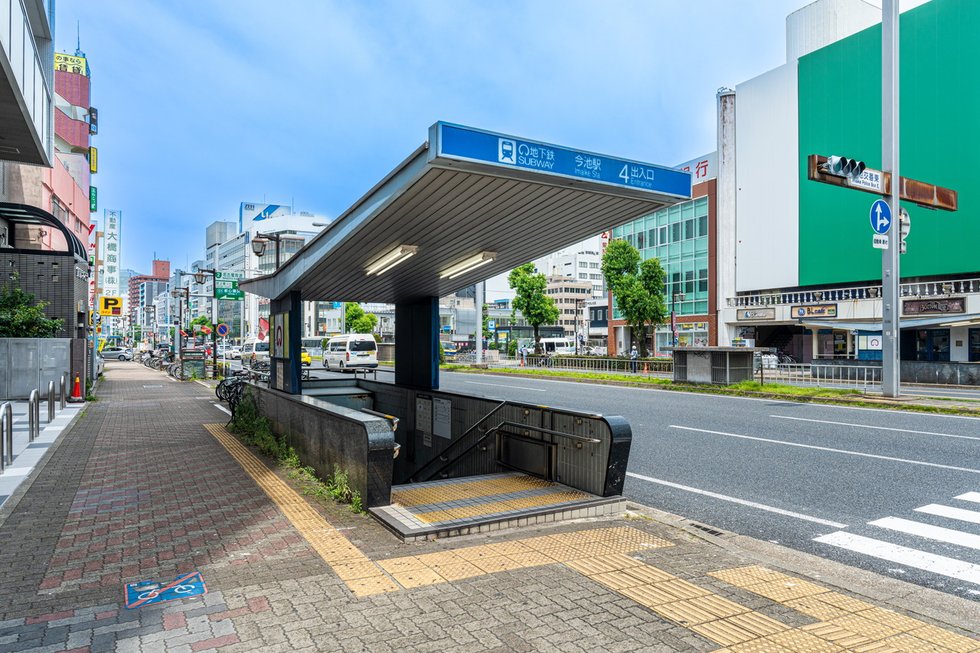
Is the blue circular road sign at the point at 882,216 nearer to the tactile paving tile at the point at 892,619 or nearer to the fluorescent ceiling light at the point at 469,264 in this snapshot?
the fluorescent ceiling light at the point at 469,264

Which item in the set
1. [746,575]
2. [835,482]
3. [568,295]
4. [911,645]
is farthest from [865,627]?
[568,295]

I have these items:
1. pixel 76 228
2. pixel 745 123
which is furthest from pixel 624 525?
pixel 745 123

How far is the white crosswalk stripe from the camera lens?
5.07 m

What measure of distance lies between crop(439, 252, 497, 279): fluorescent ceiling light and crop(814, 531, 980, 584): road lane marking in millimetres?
5739

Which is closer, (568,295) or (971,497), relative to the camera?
(971,497)

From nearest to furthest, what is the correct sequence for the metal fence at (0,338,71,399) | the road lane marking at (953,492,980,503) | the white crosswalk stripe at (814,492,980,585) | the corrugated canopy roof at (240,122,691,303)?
the white crosswalk stripe at (814,492,980,585)
the corrugated canopy roof at (240,122,691,303)
the road lane marking at (953,492,980,503)
the metal fence at (0,338,71,399)

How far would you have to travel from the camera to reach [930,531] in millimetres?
5945

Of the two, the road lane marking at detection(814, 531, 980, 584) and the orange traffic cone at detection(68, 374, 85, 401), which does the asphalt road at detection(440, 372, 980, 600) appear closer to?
the road lane marking at detection(814, 531, 980, 584)

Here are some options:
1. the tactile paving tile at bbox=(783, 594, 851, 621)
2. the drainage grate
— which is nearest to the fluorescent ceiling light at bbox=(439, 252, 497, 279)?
the drainage grate

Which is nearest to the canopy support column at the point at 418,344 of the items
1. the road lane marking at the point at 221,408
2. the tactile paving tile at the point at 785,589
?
the road lane marking at the point at 221,408

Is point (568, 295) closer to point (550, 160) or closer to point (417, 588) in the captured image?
point (550, 160)

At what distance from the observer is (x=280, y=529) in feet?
17.9

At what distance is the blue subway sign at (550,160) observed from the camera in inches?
213

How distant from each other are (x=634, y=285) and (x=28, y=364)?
103 ft
